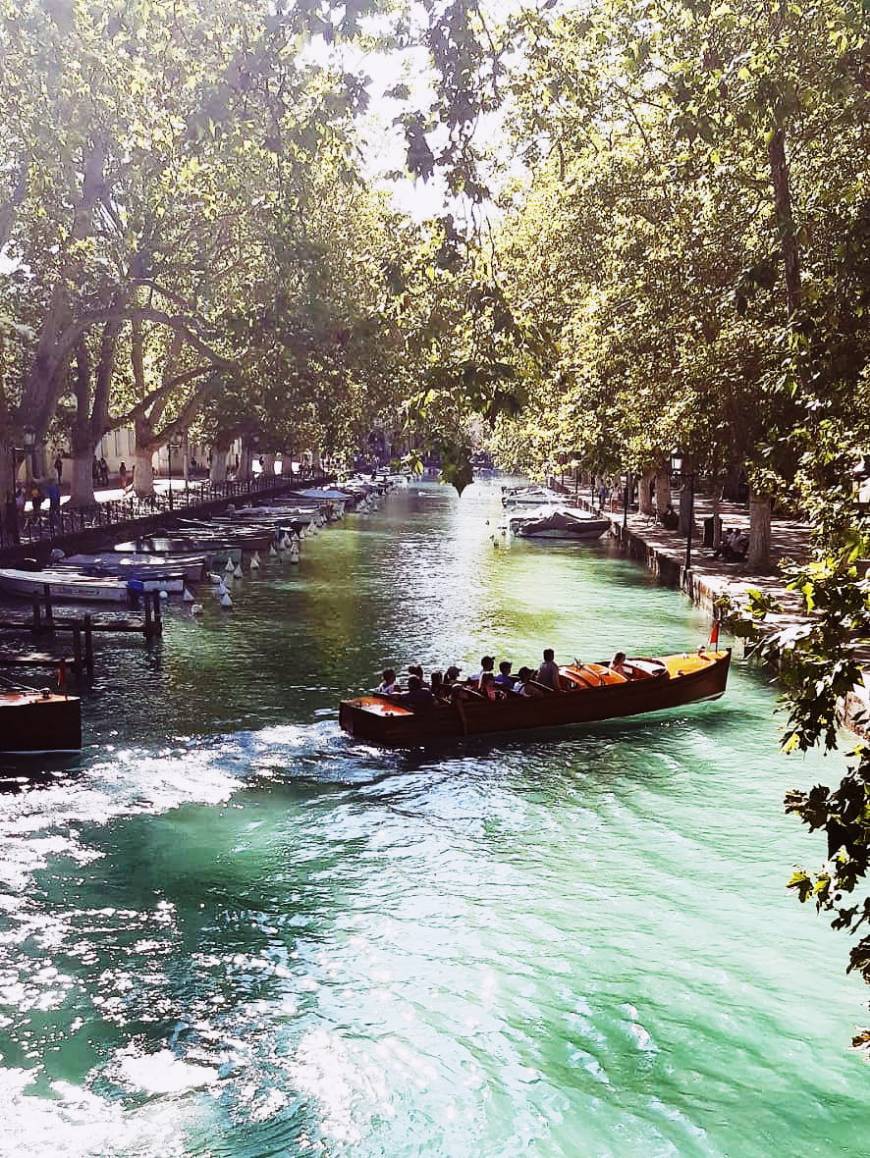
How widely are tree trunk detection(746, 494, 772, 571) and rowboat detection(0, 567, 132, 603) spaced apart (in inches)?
744

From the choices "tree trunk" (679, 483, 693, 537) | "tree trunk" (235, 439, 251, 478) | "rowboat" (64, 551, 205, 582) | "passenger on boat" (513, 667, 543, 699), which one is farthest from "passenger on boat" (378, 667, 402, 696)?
"tree trunk" (235, 439, 251, 478)

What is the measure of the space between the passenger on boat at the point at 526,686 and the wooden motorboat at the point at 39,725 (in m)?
7.54

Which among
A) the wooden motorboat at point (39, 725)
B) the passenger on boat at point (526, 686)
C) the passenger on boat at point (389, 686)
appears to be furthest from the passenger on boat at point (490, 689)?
the wooden motorboat at point (39, 725)

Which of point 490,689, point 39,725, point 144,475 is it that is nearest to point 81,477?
point 144,475

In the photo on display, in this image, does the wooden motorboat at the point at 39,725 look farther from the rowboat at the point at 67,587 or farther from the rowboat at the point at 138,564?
the rowboat at the point at 138,564

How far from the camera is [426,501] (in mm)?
89375

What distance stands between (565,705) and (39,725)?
8974 millimetres

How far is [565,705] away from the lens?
64.8 feet

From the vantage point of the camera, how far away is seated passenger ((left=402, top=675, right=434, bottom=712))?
18.8 m

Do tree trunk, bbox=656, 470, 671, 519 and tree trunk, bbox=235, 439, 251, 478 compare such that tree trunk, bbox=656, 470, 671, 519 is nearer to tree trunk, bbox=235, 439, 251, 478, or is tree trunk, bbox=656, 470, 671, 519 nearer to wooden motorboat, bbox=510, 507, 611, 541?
wooden motorboat, bbox=510, 507, 611, 541

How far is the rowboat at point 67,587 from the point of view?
31.8 m

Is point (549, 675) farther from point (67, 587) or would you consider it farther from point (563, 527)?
point (563, 527)

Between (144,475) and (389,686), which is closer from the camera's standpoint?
(389,686)

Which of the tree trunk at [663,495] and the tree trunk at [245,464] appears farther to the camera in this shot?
the tree trunk at [245,464]
